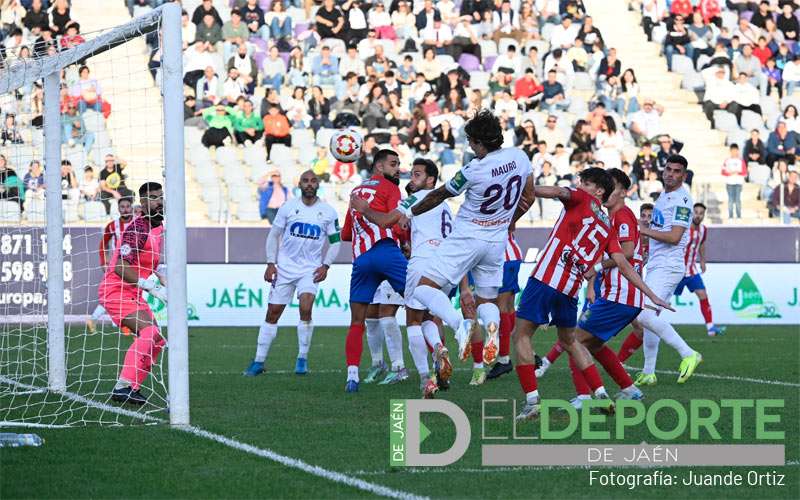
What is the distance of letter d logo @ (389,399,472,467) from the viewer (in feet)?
24.5

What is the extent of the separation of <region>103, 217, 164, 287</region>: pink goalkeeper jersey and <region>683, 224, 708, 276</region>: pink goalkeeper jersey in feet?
36.7

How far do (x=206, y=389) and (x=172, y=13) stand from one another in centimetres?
414

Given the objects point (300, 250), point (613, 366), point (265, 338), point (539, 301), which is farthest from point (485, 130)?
point (300, 250)

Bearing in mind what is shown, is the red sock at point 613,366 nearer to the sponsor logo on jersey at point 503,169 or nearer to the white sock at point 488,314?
the white sock at point 488,314

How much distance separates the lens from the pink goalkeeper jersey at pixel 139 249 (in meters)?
10.8

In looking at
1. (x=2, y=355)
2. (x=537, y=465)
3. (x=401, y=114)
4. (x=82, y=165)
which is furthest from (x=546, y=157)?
(x=537, y=465)

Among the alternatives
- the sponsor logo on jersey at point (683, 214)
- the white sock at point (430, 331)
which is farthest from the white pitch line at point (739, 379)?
the white sock at point (430, 331)

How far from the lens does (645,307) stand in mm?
12016

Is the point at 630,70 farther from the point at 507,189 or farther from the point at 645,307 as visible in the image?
the point at 507,189

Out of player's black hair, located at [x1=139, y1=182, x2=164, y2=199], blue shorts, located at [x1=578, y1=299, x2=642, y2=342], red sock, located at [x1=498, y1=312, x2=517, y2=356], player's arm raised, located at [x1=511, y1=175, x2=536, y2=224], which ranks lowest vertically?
red sock, located at [x1=498, y1=312, x2=517, y2=356]

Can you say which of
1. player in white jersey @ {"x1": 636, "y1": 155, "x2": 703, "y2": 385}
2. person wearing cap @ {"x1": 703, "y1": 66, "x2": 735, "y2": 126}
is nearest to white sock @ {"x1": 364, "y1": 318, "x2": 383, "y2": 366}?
player in white jersey @ {"x1": 636, "y1": 155, "x2": 703, "y2": 385}

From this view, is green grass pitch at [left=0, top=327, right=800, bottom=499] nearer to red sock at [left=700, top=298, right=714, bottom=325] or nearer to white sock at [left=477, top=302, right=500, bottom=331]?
white sock at [left=477, top=302, right=500, bottom=331]

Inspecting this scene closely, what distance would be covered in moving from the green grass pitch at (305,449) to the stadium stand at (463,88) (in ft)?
35.2

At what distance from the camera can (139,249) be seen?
10.8 metres
